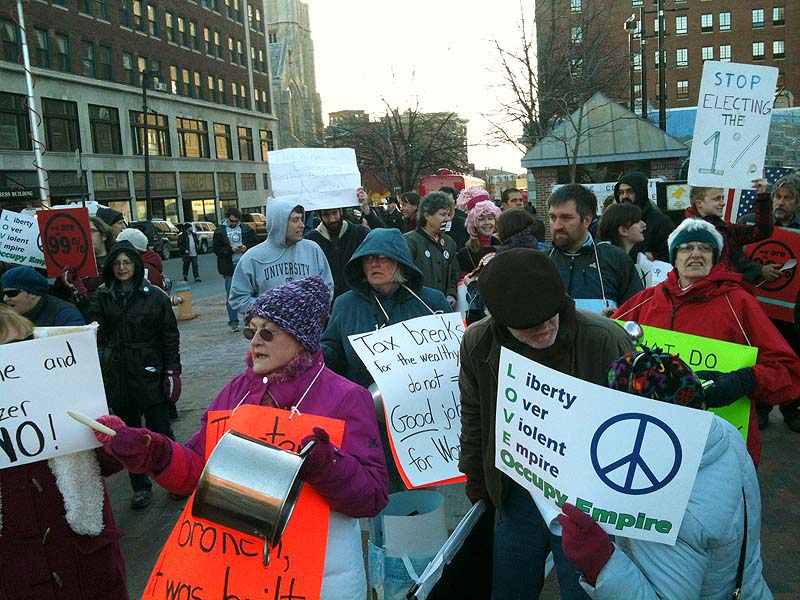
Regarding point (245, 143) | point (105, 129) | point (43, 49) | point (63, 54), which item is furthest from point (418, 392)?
point (245, 143)

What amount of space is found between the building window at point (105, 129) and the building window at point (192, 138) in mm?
6288

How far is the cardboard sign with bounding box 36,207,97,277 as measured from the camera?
244 inches

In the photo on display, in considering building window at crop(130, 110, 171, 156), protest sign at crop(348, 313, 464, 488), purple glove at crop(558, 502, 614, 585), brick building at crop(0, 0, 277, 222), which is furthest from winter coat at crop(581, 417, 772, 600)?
building window at crop(130, 110, 171, 156)

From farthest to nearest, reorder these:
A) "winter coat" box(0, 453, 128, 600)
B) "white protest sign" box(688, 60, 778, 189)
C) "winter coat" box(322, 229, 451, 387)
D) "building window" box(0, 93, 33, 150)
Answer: "building window" box(0, 93, 33, 150)
"white protest sign" box(688, 60, 778, 189)
"winter coat" box(322, 229, 451, 387)
"winter coat" box(0, 453, 128, 600)

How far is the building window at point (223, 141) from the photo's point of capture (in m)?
54.2

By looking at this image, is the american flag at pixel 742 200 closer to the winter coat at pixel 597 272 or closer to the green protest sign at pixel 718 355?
the winter coat at pixel 597 272

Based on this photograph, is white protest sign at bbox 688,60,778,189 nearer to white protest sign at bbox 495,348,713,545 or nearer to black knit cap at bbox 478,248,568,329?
black knit cap at bbox 478,248,568,329

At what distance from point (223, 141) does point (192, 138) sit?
15.3 ft

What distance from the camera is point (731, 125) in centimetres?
509

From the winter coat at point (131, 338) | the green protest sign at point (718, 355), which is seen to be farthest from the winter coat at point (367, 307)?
the winter coat at point (131, 338)

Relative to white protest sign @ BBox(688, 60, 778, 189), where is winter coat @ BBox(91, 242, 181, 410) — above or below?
below

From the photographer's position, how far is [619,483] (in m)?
1.77

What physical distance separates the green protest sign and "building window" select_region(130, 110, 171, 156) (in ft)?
147

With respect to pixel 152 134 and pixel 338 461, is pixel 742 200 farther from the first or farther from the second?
pixel 152 134
